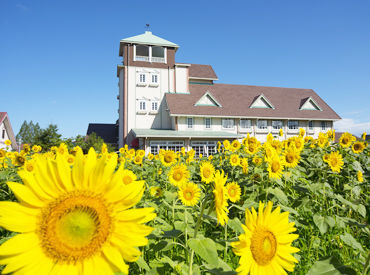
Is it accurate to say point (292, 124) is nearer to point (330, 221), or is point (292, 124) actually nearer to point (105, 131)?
point (105, 131)

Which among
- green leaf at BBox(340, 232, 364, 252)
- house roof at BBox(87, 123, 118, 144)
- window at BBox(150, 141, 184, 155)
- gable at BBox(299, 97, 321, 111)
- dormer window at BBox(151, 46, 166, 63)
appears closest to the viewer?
green leaf at BBox(340, 232, 364, 252)

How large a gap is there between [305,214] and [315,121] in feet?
102

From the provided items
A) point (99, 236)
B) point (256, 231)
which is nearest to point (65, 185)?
point (99, 236)

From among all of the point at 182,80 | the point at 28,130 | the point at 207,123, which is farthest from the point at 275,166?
the point at 28,130

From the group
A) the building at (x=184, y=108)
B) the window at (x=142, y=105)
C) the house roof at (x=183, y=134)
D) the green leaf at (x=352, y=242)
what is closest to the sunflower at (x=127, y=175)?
the green leaf at (x=352, y=242)

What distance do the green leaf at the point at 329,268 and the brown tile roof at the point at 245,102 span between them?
24620mm

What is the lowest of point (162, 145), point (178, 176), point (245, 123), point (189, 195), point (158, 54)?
point (189, 195)

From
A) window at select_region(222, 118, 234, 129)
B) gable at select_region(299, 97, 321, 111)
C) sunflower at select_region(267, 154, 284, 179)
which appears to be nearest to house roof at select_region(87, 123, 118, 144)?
window at select_region(222, 118, 234, 129)

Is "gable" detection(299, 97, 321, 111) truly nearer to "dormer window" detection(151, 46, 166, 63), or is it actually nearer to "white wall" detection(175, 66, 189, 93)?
"white wall" detection(175, 66, 189, 93)

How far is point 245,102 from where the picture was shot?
99.1ft

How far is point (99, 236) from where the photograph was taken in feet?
2.68

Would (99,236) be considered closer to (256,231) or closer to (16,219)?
(16,219)

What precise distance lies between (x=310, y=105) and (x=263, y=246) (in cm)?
3464

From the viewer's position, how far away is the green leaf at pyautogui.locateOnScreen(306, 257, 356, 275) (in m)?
1.00
